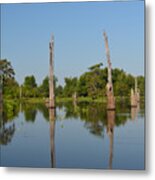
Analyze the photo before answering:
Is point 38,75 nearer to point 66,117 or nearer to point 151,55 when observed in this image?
point 66,117

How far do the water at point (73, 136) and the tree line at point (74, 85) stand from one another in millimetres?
67

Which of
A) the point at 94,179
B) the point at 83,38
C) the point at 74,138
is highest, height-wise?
the point at 83,38

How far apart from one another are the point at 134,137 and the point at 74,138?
33 cm

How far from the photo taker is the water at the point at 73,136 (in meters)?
2.78

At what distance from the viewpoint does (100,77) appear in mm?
2871

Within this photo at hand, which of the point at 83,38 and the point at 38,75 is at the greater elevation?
the point at 83,38

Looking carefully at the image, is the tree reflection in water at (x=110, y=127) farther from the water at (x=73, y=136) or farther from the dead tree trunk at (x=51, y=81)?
the dead tree trunk at (x=51, y=81)

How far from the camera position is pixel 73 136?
2.85m

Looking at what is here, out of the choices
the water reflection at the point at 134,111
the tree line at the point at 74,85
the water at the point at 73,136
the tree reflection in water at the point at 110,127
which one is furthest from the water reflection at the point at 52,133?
the water reflection at the point at 134,111

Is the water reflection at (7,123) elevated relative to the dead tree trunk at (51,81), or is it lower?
lower

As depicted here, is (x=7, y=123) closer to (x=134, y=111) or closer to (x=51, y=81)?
(x=51, y=81)

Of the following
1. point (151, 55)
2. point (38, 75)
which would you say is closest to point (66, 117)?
point (38, 75)

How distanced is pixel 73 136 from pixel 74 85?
0.28 metres

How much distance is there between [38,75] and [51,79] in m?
0.08
